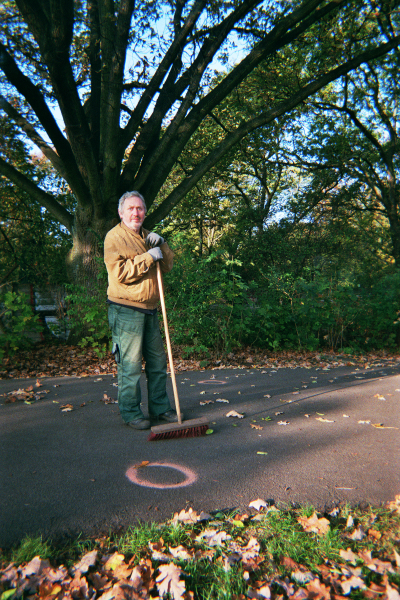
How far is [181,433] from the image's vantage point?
3824 mm

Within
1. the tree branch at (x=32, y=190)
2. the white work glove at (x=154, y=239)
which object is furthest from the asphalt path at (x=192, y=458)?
the tree branch at (x=32, y=190)

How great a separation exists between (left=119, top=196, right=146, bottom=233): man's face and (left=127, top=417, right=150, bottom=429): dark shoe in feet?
6.48

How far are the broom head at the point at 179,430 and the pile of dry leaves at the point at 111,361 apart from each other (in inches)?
144

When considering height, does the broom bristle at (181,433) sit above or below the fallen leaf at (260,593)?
above

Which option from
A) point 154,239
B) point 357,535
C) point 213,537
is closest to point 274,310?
point 154,239

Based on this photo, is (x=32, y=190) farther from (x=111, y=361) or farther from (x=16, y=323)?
(x=111, y=361)

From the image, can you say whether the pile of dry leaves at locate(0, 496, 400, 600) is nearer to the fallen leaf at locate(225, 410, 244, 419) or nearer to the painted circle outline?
the painted circle outline

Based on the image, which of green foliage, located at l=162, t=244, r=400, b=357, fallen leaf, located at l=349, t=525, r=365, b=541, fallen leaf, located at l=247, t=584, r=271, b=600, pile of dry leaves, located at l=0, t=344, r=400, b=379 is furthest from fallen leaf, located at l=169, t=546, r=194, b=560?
green foliage, located at l=162, t=244, r=400, b=357

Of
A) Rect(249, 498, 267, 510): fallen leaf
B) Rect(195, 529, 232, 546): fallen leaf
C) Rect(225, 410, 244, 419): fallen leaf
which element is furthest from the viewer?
Rect(225, 410, 244, 419): fallen leaf

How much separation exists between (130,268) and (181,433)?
65.7 inches

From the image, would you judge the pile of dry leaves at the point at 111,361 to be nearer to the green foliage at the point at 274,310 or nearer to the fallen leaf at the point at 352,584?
the green foliage at the point at 274,310

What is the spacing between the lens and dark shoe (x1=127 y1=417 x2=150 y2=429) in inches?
160

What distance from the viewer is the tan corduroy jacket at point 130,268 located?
3.81m

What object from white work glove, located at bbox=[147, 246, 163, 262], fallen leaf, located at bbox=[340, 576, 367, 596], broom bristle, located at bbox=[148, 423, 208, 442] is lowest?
fallen leaf, located at bbox=[340, 576, 367, 596]
